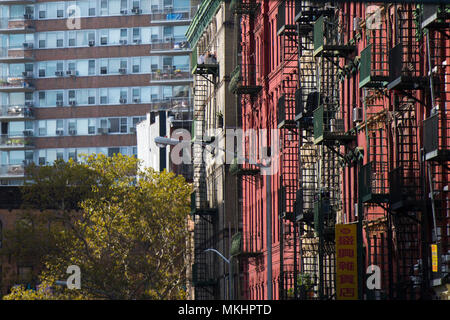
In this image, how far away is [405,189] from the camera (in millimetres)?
37312

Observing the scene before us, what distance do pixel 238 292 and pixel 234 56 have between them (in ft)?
46.1

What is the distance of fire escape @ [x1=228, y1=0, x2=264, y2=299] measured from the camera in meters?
68.9

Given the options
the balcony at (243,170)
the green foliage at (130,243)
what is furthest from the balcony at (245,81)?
the green foliage at (130,243)

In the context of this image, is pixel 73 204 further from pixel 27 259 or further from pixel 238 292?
pixel 238 292

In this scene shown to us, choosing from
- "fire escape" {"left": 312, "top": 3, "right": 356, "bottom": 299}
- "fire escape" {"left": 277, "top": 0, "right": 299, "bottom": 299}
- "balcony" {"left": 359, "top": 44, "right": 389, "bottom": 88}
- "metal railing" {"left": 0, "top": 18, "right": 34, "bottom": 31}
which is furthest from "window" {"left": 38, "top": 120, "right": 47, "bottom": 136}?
"balcony" {"left": 359, "top": 44, "right": 389, "bottom": 88}

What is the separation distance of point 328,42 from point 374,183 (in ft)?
32.9

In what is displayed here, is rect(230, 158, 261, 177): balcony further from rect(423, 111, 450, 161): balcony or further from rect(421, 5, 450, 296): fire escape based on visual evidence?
rect(423, 111, 450, 161): balcony

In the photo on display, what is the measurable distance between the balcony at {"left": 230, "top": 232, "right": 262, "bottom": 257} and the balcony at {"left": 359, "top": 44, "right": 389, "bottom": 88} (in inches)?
1061

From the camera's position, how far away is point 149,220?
92.1 m

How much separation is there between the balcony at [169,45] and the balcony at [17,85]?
14978 mm

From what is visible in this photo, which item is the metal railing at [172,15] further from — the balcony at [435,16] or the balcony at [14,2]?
the balcony at [435,16]

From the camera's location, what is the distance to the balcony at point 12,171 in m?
147

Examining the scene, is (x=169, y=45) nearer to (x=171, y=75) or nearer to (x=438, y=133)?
(x=171, y=75)
